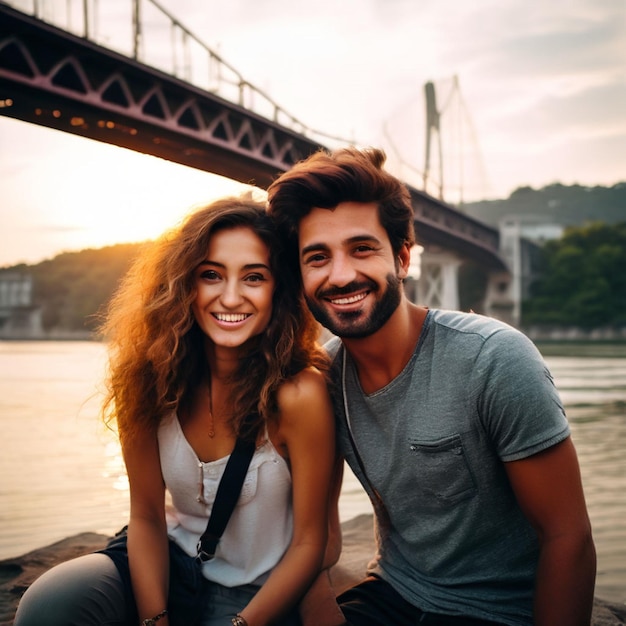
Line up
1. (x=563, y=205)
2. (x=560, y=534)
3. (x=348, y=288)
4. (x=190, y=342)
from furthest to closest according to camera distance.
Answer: (x=563, y=205) → (x=190, y=342) → (x=348, y=288) → (x=560, y=534)

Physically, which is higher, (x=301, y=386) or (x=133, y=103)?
(x=133, y=103)

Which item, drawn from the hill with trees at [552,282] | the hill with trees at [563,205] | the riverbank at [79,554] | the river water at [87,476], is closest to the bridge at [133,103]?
the river water at [87,476]

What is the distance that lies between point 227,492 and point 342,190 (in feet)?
2.94

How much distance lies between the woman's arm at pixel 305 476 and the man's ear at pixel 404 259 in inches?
17.7

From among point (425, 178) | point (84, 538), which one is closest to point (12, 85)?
point (84, 538)

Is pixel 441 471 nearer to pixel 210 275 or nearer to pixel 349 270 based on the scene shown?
pixel 349 270

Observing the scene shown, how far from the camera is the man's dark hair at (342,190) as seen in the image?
2.12m

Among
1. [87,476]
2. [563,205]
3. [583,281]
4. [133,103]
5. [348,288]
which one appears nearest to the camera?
[348,288]

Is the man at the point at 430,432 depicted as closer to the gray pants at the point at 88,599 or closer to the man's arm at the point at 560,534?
the man's arm at the point at 560,534

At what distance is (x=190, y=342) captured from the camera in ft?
7.77

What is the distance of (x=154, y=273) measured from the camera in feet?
7.94

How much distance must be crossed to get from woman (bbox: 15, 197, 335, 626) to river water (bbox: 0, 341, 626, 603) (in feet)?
1.12

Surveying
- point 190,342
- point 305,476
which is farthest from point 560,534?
point 190,342

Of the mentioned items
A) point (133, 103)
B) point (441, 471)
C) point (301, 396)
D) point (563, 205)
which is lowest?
point (441, 471)
